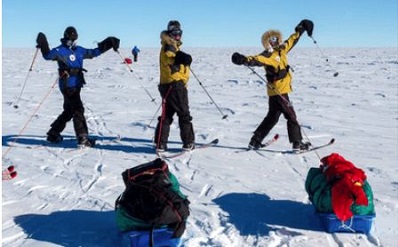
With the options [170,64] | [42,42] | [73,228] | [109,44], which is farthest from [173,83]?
[73,228]

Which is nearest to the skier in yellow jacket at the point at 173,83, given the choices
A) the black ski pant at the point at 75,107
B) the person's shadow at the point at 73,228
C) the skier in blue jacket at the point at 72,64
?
the skier in blue jacket at the point at 72,64

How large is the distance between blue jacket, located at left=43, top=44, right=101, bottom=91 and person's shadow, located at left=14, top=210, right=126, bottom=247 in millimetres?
2783

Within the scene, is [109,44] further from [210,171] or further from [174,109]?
[210,171]

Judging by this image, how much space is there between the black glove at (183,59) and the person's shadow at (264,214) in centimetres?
185

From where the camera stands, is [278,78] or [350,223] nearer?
[350,223]

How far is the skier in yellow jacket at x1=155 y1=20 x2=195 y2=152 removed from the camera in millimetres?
6184

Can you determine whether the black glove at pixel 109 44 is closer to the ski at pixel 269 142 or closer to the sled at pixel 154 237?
the ski at pixel 269 142

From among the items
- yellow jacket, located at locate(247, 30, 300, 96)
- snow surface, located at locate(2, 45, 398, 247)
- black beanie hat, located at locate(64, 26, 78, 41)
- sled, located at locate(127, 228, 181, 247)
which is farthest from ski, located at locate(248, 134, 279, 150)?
sled, located at locate(127, 228, 181, 247)

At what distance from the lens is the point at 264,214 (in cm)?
434

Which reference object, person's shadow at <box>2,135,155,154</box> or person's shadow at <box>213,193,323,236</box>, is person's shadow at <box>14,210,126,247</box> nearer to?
person's shadow at <box>213,193,323,236</box>

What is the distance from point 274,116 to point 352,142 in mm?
1603

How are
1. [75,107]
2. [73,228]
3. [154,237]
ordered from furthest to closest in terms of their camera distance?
[75,107]
[73,228]
[154,237]

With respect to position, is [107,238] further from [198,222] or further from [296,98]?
[296,98]

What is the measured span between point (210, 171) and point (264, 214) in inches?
63.3
